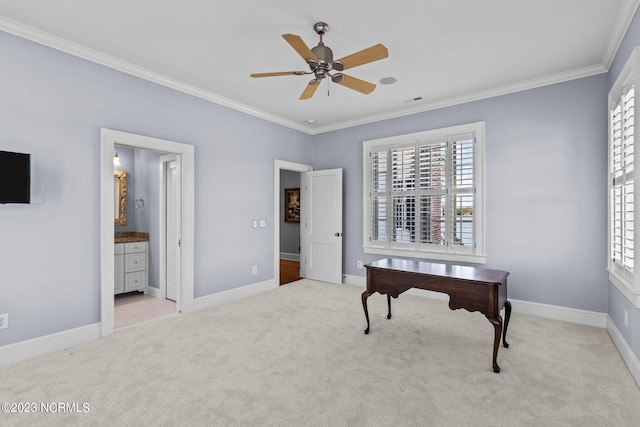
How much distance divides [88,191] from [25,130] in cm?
67

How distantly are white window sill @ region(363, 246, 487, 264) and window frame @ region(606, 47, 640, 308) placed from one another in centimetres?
129

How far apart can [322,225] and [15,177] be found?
13.0 ft

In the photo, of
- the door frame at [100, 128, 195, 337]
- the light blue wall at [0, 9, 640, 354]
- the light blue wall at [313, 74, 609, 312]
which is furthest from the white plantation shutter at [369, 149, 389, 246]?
the door frame at [100, 128, 195, 337]

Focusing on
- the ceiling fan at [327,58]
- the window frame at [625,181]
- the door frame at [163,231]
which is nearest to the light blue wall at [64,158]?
the door frame at [163,231]

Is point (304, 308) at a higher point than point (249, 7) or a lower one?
lower

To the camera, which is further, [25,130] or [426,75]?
[426,75]

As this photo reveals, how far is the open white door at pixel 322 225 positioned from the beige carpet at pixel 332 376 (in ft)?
6.29

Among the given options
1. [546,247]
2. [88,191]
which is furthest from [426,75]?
[88,191]

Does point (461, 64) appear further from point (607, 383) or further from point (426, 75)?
point (607, 383)

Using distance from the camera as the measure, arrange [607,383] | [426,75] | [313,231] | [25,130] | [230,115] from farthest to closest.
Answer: [313,231] < [230,115] < [426,75] < [25,130] < [607,383]

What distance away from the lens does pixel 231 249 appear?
4.48 m

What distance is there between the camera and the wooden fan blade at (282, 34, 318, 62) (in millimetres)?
2090

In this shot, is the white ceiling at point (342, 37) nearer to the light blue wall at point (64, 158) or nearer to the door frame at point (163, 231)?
the light blue wall at point (64, 158)

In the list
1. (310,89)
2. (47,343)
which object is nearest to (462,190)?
(310,89)
